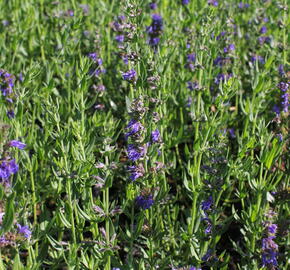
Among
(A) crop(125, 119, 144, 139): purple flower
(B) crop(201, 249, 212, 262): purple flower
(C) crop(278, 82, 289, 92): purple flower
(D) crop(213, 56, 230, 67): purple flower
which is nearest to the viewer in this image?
(A) crop(125, 119, 144, 139): purple flower

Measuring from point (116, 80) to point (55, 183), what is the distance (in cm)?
199

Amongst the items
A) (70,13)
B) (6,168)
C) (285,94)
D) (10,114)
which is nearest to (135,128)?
(6,168)

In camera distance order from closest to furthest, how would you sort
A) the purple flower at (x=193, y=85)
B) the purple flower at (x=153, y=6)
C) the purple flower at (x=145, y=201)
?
the purple flower at (x=145, y=201)
the purple flower at (x=193, y=85)
the purple flower at (x=153, y=6)

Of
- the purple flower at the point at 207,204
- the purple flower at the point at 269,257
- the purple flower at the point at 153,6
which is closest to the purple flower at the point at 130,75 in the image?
the purple flower at the point at 207,204

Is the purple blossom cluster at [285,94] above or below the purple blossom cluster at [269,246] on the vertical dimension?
above

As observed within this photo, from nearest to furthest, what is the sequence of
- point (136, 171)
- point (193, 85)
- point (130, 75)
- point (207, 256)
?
1. point (136, 171)
2. point (130, 75)
3. point (207, 256)
4. point (193, 85)

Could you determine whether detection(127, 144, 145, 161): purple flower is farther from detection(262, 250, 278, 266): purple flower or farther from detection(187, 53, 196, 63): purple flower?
detection(187, 53, 196, 63): purple flower

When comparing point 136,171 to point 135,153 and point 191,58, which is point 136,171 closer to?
point 135,153

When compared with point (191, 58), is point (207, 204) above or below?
below

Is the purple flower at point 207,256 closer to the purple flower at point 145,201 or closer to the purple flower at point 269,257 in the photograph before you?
the purple flower at point 269,257

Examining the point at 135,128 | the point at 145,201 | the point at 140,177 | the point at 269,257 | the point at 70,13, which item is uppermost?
the point at 135,128

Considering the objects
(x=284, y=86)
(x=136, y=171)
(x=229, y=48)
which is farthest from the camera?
A: (x=229, y=48)

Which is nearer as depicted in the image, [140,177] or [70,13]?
[140,177]

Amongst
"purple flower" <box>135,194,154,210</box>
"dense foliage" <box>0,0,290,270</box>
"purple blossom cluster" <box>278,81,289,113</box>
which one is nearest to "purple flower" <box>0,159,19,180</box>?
"dense foliage" <box>0,0,290,270</box>
